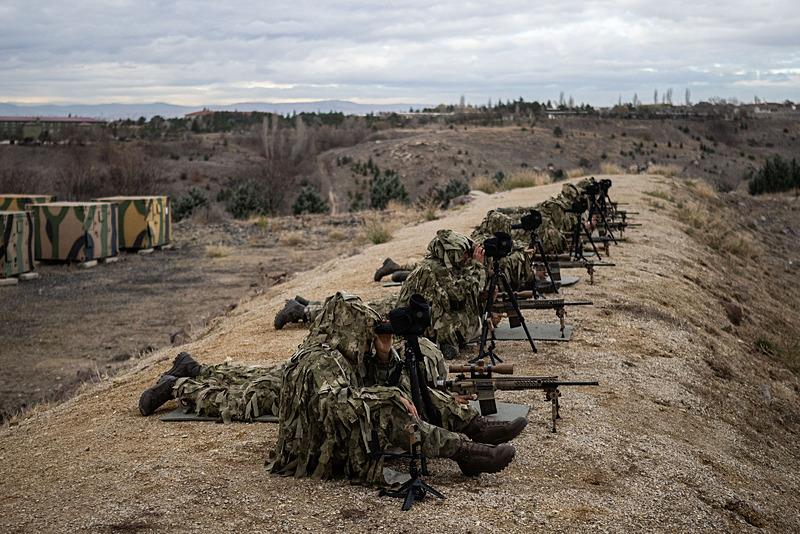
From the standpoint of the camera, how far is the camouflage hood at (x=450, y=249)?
889 cm

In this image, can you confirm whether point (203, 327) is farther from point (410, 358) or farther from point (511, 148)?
point (511, 148)

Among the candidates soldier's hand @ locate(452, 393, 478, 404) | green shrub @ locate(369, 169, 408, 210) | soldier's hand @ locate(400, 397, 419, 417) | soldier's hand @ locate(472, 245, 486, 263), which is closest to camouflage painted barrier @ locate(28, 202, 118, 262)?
green shrub @ locate(369, 169, 408, 210)

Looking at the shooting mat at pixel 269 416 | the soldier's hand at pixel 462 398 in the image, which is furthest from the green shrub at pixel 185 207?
the soldier's hand at pixel 462 398

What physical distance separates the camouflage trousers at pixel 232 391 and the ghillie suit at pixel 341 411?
4.47 feet

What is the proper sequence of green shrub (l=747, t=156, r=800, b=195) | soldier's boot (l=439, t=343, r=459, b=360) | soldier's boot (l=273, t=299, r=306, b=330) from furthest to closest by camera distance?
green shrub (l=747, t=156, r=800, b=195)
soldier's boot (l=273, t=299, r=306, b=330)
soldier's boot (l=439, t=343, r=459, b=360)

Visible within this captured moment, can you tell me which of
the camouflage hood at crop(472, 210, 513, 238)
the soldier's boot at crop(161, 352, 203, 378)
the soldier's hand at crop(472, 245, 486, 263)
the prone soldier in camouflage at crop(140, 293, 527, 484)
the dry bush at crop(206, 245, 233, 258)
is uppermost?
the camouflage hood at crop(472, 210, 513, 238)

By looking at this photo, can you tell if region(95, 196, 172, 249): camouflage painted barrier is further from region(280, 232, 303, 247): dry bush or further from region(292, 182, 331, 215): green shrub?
region(292, 182, 331, 215): green shrub

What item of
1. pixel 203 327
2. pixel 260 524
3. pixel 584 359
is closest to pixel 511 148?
pixel 203 327

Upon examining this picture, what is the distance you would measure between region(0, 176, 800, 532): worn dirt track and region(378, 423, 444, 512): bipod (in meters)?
0.07

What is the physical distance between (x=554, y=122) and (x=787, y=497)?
72.0 meters

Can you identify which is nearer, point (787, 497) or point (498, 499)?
point (498, 499)

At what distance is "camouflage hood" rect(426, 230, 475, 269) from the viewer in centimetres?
889

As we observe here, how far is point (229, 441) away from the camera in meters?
6.84

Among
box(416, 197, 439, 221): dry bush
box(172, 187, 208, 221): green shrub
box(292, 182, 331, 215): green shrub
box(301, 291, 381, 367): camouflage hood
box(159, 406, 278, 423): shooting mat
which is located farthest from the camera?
box(292, 182, 331, 215): green shrub
